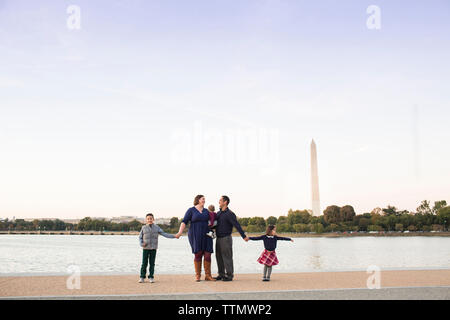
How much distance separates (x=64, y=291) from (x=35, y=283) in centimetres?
186

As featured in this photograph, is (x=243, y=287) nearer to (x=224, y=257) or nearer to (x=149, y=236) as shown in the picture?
(x=224, y=257)

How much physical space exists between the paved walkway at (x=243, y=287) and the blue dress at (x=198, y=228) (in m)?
1.05

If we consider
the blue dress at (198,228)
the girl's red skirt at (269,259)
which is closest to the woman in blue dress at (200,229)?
the blue dress at (198,228)

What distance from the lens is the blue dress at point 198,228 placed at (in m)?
13.9

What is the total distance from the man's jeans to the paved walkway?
432mm

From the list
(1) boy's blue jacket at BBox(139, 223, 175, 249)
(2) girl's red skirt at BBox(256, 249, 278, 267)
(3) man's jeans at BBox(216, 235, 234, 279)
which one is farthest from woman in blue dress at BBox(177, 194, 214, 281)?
(2) girl's red skirt at BBox(256, 249, 278, 267)

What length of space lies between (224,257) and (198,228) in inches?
48.0

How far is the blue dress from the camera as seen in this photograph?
1389cm

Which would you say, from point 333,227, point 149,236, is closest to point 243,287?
point 149,236

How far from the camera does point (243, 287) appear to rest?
478 inches

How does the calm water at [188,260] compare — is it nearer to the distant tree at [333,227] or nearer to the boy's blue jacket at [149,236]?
the boy's blue jacket at [149,236]

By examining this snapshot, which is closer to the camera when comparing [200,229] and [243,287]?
[243,287]

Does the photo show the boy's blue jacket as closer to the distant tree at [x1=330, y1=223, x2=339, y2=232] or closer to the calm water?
the calm water
